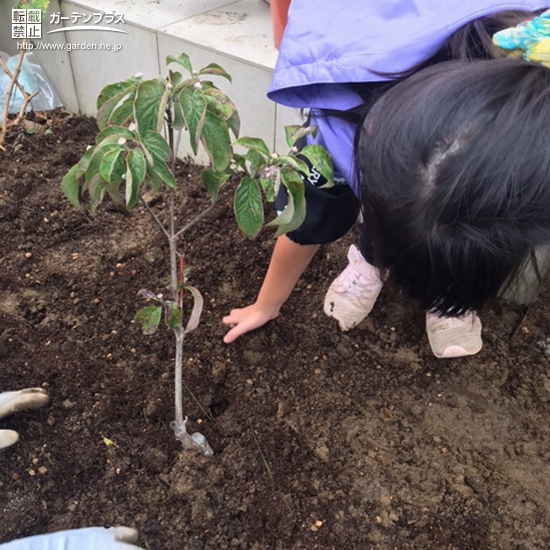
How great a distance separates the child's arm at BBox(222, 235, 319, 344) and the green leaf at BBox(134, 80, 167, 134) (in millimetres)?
609

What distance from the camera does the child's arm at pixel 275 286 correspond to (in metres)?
1.36

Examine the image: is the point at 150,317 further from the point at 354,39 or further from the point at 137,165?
the point at 354,39

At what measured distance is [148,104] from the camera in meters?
0.76

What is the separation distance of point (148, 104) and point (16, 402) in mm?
828

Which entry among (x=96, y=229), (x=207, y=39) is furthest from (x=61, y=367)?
(x=207, y=39)

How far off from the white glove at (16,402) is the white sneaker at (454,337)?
0.97 metres

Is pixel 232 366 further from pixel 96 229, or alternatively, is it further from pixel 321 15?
pixel 321 15

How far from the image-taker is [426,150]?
751mm

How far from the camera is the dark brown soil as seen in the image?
1190mm

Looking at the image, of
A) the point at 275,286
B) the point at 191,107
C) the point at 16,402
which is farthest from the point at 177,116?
the point at 16,402

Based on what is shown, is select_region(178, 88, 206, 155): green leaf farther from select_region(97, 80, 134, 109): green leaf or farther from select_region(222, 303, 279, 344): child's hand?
select_region(222, 303, 279, 344): child's hand

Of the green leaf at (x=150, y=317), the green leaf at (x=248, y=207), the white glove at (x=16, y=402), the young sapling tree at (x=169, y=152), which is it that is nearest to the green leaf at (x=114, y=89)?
the young sapling tree at (x=169, y=152)

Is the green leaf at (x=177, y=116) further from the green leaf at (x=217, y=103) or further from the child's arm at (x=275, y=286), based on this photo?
the child's arm at (x=275, y=286)

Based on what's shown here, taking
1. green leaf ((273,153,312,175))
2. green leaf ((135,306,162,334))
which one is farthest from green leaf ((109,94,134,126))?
green leaf ((135,306,162,334))
